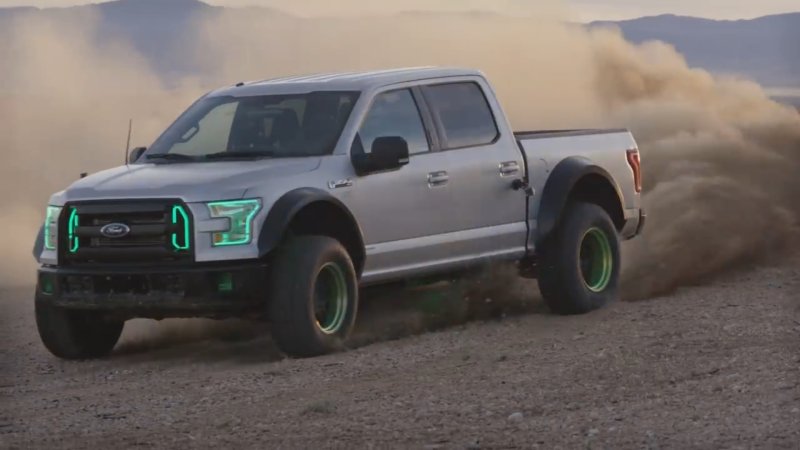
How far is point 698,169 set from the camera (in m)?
18.7

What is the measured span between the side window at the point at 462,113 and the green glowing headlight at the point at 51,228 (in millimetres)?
2757

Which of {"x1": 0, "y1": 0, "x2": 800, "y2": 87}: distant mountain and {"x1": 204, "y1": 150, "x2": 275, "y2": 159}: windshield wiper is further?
{"x1": 0, "y1": 0, "x2": 800, "y2": 87}: distant mountain

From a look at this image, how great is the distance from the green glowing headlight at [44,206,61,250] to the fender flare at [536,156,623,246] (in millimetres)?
3650

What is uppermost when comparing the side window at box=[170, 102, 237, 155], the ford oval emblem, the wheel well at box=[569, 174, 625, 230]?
the side window at box=[170, 102, 237, 155]

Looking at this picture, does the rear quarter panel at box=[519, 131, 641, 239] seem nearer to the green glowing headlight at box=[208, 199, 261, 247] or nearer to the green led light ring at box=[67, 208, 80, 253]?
the green glowing headlight at box=[208, 199, 261, 247]

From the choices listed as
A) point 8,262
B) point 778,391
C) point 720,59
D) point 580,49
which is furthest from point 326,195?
point 720,59

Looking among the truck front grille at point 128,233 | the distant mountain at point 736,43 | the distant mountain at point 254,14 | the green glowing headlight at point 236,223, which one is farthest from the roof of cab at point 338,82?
the distant mountain at point 736,43

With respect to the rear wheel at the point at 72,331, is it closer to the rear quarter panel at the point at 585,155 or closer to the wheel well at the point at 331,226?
the wheel well at the point at 331,226

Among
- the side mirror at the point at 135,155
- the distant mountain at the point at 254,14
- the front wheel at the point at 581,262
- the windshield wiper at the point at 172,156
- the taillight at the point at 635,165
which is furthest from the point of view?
the distant mountain at the point at 254,14

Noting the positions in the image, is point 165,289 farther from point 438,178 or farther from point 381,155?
point 438,178

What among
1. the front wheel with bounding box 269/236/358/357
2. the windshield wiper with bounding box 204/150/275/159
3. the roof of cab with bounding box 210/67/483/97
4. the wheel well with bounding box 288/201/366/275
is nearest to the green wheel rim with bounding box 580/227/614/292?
the roof of cab with bounding box 210/67/483/97

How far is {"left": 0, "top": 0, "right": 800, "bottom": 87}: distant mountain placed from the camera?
154ft

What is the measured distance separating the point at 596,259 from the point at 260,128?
10.1 feet

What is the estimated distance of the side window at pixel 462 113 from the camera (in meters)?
12.9
